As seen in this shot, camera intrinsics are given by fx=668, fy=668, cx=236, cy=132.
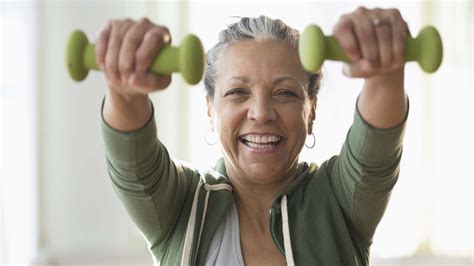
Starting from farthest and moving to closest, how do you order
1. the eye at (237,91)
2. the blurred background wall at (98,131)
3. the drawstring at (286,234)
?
1. the blurred background wall at (98,131)
2. the eye at (237,91)
3. the drawstring at (286,234)

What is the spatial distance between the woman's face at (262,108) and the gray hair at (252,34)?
17mm

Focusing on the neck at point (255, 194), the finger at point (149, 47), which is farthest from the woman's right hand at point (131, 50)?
Result: the neck at point (255, 194)

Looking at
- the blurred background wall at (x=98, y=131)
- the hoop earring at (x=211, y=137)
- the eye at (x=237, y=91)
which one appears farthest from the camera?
the blurred background wall at (x=98, y=131)

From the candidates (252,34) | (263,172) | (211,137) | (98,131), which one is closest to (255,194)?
(263,172)

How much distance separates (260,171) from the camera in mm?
1261

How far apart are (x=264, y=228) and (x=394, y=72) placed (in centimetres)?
45

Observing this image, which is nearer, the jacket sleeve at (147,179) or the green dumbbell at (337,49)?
the green dumbbell at (337,49)

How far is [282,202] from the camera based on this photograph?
1.25 metres

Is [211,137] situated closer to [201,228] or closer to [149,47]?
[201,228]

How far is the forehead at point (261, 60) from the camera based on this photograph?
49.4 inches

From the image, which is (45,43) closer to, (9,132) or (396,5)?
(9,132)

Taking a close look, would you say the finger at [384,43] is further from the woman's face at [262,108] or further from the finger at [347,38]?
the woman's face at [262,108]

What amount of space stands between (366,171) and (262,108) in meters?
0.23

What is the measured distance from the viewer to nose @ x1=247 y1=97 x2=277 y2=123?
123 centimetres
